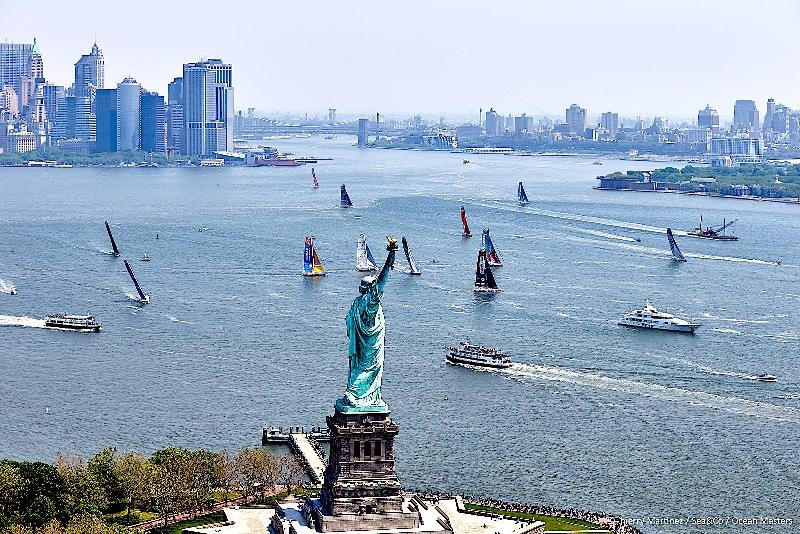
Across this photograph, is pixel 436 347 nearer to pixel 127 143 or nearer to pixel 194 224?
pixel 194 224

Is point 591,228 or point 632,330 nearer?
point 632,330

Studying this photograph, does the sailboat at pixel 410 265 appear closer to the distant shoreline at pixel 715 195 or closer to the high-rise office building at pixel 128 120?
the distant shoreline at pixel 715 195

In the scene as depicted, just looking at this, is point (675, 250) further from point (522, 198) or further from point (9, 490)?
point (9, 490)

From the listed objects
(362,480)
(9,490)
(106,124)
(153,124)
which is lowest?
(9,490)

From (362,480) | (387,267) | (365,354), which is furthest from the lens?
(365,354)

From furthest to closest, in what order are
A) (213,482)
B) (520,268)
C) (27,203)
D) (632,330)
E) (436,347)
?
(27,203) → (520,268) → (632,330) → (436,347) → (213,482)

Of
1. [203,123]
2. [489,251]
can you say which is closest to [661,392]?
[489,251]

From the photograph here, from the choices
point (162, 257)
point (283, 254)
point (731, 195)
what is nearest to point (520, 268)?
point (283, 254)

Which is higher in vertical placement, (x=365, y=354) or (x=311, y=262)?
(x=365, y=354)
